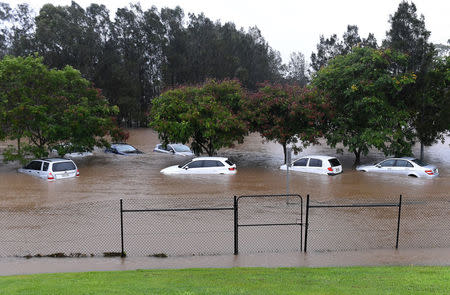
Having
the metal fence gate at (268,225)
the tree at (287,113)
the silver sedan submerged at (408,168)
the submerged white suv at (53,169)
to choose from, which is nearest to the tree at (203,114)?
the tree at (287,113)

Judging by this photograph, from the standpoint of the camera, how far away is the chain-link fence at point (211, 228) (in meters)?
10.7

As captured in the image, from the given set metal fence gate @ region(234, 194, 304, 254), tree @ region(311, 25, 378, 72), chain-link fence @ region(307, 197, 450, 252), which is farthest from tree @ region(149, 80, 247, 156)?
tree @ region(311, 25, 378, 72)

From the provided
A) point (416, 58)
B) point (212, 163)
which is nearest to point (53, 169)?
point (212, 163)

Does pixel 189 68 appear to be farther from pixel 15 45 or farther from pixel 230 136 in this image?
pixel 230 136

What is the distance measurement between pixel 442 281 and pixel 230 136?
17.9m

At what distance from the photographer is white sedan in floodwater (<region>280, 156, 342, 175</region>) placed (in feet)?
69.8

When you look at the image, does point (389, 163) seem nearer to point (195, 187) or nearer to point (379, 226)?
point (379, 226)

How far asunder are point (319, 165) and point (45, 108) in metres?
15.7

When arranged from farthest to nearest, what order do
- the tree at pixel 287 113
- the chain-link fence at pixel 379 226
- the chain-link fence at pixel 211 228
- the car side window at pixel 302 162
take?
the tree at pixel 287 113 < the car side window at pixel 302 162 < the chain-link fence at pixel 379 226 < the chain-link fence at pixel 211 228

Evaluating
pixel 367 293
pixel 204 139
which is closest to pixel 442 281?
pixel 367 293

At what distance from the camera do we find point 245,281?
754cm

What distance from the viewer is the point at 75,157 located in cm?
3045

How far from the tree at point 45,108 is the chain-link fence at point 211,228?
9.47 metres

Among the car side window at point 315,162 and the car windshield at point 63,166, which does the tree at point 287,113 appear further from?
the car windshield at point 63,166
